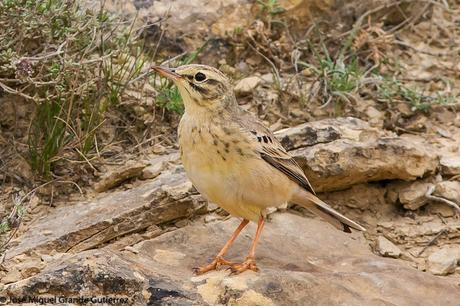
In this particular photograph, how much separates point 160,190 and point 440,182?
270 cm

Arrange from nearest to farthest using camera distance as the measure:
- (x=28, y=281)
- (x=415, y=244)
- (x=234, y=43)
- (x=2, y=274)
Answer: (x=28, y=281) < (x=2, y=274) < (x=415, y=244) < (x=234, y=43)

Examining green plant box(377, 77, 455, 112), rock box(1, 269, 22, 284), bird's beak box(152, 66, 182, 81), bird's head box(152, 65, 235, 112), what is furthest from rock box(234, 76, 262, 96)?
rock box(1, 269, 22, 284)

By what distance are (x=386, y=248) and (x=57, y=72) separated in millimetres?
3124

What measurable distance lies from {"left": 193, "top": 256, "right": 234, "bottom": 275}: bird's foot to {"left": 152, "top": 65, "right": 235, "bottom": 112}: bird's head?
1113mm

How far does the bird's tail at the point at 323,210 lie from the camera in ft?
24.1

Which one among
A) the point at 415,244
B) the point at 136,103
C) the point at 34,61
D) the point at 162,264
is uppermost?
the point at 34,61

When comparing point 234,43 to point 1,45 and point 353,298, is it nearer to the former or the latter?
point 1,45

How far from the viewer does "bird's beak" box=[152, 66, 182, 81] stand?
6734 millimetres

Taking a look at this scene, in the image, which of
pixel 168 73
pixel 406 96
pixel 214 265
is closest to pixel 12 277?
pixel 214 265

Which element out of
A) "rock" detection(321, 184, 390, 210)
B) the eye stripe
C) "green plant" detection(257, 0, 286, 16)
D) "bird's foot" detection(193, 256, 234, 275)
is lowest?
"rock" detection(321, 184, 390, 210)

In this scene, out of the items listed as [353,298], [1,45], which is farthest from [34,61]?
[353,298]

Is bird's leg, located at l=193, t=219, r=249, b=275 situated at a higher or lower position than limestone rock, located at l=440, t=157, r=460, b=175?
higher

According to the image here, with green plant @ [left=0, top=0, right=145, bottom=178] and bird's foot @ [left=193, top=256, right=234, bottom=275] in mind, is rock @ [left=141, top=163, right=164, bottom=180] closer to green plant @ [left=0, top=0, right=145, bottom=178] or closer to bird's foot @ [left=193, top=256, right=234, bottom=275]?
green plant @ [left=0, top=0, right=145, bottom=178]

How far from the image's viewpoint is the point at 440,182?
8.52 metres
